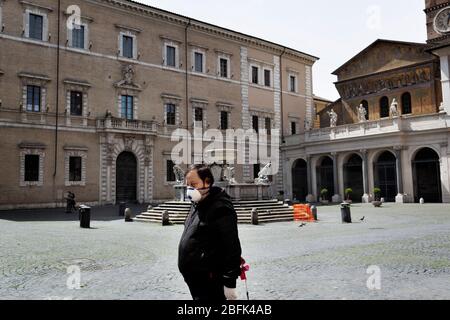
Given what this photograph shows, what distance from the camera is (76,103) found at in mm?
28969

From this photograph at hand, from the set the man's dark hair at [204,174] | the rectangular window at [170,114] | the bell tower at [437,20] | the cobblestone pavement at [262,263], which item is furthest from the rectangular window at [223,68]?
the man's dark hair at [204,174]

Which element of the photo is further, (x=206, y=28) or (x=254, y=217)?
(x=206, y=28)

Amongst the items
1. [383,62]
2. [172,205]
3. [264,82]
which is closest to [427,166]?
[383,62]

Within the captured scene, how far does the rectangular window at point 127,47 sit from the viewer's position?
31.7 meters

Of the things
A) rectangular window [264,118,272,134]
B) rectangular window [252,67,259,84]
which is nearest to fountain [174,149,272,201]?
rectangular window [264,118,272,134]

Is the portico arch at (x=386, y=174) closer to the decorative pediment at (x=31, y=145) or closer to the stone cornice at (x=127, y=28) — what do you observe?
the stone cornice at (x=127, y=28)

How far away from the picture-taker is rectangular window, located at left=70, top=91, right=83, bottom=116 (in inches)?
1133

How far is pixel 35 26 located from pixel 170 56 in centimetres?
1066

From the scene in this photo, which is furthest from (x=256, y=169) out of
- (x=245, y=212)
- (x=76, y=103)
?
(x=245, y=212)

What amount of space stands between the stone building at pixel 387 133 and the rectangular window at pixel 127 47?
57.3 feet

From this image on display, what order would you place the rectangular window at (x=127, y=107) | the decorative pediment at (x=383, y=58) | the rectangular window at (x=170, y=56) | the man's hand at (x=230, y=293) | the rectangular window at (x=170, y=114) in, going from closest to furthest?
the man's hand at (x=230, y=293)
the rectangular window at (x=127, y=107)
the rectangular window at (x=170, y=114)
the rectangular window at (x=170, y=56)
the decorative pediment at (x=383, y=58)

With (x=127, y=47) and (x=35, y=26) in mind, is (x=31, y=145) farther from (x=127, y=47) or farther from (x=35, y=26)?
(x=127, y=47)

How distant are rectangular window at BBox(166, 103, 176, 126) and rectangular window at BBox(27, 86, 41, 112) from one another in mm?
10036

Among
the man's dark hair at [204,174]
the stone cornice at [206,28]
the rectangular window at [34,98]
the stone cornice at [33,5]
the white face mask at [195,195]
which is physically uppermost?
the stone cornice at [206,28]
